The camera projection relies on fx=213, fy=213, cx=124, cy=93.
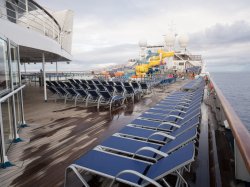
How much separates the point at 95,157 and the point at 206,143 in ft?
6.28

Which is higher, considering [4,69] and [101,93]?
[4,69]

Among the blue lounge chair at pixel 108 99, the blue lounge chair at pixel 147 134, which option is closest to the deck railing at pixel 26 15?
the blue lounge chair at pixel 108 99

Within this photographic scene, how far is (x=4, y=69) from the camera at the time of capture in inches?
141

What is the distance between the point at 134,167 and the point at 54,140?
226 centimetres

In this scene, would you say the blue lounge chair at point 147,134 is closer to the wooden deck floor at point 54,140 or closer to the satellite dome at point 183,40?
the wooden deck floor at point 54,140

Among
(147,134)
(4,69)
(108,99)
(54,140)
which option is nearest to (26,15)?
(108,99)

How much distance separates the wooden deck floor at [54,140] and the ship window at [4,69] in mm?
1039

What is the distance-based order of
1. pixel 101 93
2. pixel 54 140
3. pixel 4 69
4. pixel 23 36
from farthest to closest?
pixel 101 93, pixel 23 36, pixel 54 140, pixel 4 69

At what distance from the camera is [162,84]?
1239 cm

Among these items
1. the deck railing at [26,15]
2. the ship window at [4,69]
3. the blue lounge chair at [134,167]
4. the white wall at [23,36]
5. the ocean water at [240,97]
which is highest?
the deck railing at [26,15]

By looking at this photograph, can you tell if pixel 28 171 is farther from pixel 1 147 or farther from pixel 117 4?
pixel 117 4

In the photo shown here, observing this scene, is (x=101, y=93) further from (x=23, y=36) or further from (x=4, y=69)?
(x=4, y=69)

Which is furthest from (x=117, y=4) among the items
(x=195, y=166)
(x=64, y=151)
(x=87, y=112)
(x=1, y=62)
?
(x=195, y=166)

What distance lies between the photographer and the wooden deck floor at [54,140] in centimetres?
266
